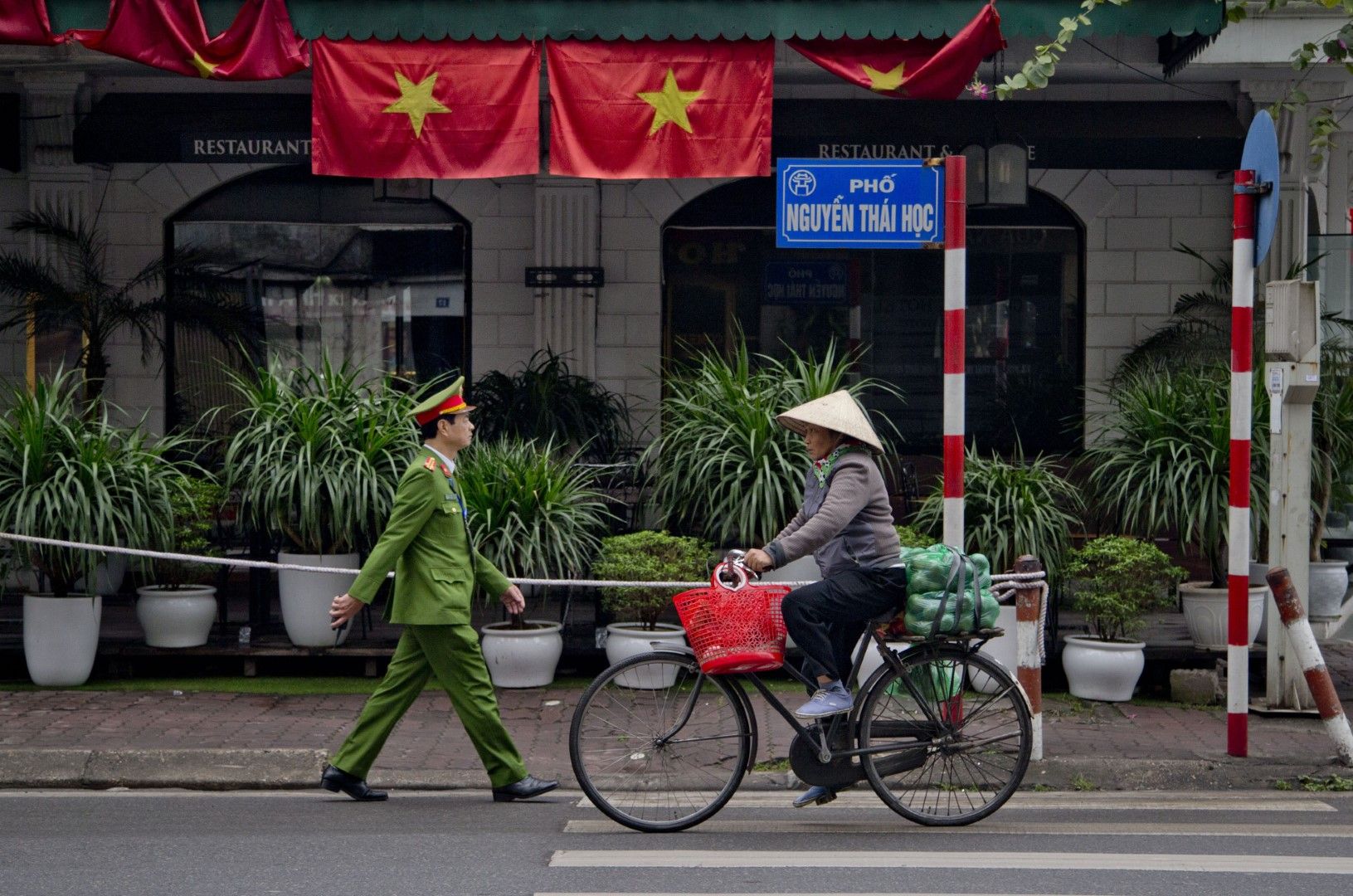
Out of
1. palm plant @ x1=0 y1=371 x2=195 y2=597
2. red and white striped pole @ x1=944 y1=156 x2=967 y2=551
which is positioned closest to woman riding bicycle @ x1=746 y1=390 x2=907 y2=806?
red and white striped pole @ x1=944 y1=156 x2=967 y2=551

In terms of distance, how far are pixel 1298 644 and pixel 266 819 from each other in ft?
15.5

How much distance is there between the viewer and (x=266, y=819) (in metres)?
6.49

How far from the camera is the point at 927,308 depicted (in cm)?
1298

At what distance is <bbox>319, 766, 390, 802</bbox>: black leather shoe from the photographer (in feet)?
22.1

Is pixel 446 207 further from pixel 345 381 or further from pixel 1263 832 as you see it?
pixel 1263 832

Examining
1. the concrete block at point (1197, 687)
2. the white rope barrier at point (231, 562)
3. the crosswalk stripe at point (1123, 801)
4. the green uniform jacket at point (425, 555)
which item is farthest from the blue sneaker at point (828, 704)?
the concrete block at point (1197, 687)

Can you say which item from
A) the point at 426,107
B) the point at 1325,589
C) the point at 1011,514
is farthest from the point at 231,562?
the point at 1325,589

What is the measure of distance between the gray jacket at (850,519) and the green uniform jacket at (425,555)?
1.42 metres

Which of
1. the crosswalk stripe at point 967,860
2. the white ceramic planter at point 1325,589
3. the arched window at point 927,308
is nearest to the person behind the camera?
the crosswalk stripe at point 967,860

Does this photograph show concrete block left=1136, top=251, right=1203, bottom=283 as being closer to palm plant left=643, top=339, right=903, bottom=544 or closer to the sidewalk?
palm plant left=643, top=339, right=903, bottom=544

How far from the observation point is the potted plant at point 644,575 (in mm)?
8992

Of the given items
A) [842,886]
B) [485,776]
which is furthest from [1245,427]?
[485,776]

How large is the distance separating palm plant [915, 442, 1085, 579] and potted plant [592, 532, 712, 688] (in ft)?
4.57

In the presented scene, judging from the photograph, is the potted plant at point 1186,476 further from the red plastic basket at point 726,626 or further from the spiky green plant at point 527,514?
the red plastic basket at point 726,626
